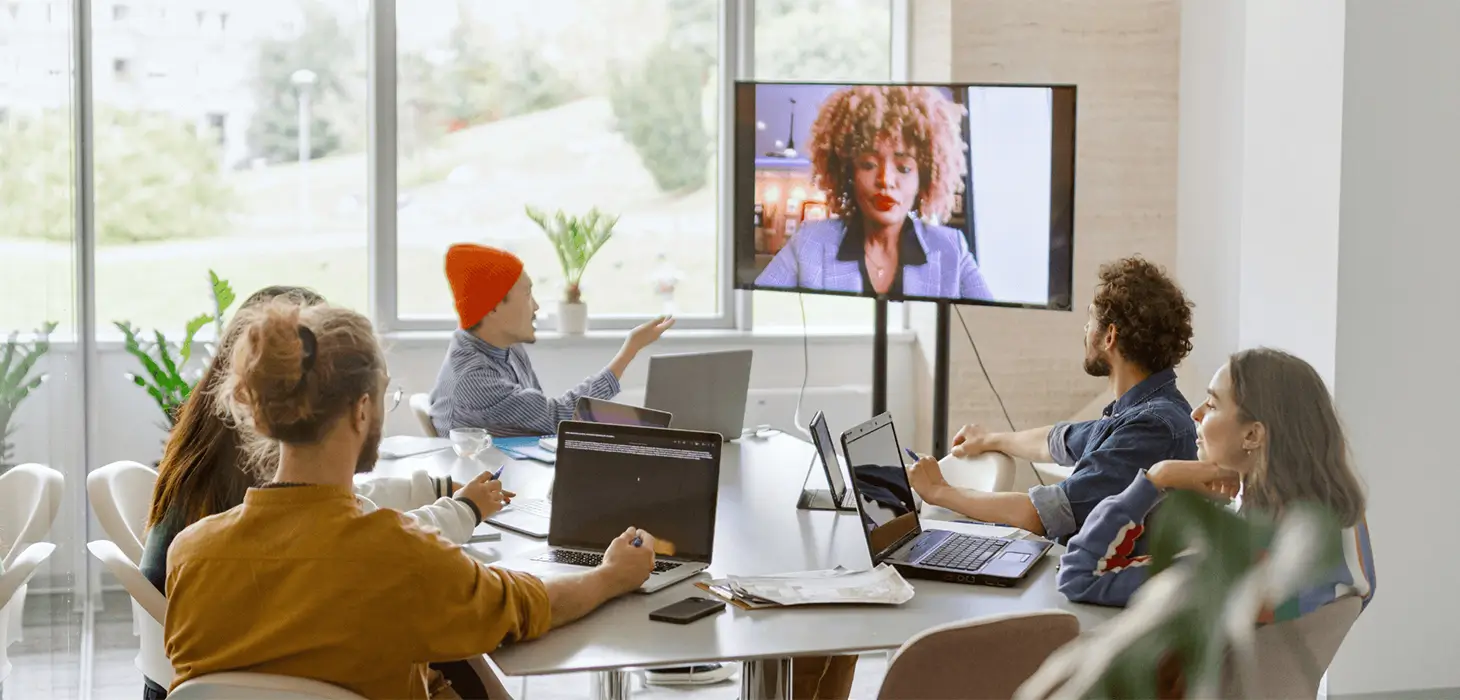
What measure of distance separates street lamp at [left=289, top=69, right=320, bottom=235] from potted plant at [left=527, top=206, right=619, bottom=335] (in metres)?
0.85

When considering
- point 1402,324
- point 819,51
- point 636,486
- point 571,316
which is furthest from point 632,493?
point 819,51

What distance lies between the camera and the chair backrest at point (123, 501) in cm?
267

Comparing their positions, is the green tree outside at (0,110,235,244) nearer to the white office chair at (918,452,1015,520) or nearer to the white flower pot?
the white flower pot

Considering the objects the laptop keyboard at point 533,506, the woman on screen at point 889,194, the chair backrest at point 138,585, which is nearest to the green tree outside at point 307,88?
the woman on screen at point 889,194

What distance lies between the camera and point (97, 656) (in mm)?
4266

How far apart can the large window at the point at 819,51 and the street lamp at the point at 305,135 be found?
5.88ft

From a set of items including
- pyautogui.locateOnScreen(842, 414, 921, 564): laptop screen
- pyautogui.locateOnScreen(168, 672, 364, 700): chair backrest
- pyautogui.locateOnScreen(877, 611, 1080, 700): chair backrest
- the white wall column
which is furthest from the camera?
the white wall column

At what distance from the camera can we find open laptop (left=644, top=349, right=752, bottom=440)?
3574mm

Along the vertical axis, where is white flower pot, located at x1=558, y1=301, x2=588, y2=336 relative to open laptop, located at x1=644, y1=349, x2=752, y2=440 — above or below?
above

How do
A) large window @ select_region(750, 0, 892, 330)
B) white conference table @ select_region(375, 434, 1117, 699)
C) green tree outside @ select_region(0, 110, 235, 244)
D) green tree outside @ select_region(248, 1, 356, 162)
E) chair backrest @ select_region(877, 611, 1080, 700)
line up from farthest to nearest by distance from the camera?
large window @ select_region(750, 0, 892, 330)
green tree outside @ select_region(248, 1, 356, 162)
green tree outside @ select_region(0, 110, 235, 244)
white conference table @ select_region(375, 434, 1117, 699)
chair backrest @ select_region(877, 611, 1080, 700)

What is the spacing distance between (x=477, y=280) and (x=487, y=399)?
355 millimetres

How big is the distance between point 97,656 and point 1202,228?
4.25 metres

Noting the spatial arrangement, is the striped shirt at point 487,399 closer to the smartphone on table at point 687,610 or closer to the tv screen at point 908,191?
the tv screen at point 908,191

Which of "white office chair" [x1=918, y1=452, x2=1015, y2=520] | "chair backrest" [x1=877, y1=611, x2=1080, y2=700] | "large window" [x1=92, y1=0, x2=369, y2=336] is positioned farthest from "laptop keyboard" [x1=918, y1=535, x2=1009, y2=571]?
"large window" [x1=92, y1=0, x2=369, y2=336]
